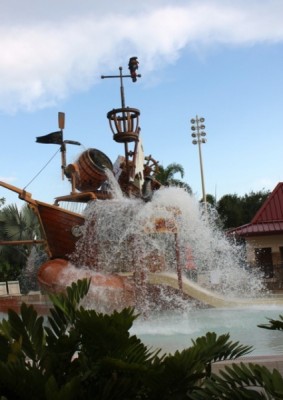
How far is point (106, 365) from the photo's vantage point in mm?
1993

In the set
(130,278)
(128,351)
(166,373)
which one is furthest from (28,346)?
(130,278)

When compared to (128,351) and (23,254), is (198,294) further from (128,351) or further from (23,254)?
(23,254)

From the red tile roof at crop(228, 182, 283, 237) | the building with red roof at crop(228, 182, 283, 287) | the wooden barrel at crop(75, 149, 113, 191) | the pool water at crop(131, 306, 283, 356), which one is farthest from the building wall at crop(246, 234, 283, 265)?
the wooden barrel at crop(75, 149, 113, 191)

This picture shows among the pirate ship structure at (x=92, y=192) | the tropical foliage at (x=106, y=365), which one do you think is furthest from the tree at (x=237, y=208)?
the tropical foliage at (x=106, y=365)

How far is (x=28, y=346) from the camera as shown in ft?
7.12

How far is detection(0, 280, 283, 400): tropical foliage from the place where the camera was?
1896 mm

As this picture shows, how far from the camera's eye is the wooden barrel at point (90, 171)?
1359cm

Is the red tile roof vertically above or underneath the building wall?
above

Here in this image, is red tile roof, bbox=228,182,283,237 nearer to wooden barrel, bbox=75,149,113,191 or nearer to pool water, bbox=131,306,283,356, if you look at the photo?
pool water, bbox=131,306,283,356

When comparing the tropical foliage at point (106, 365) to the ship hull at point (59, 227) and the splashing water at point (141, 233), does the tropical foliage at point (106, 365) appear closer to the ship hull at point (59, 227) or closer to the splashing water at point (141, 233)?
the splashing water at point (141, 233)

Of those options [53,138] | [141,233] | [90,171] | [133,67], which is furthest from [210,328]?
[133,67]

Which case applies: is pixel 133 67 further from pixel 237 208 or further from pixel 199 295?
pixel 237 208

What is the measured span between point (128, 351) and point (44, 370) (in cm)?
33

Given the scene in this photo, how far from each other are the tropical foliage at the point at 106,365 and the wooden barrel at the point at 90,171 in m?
11.4
